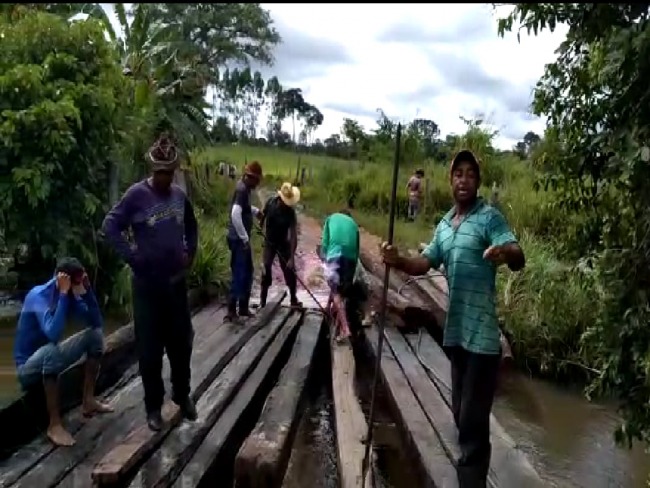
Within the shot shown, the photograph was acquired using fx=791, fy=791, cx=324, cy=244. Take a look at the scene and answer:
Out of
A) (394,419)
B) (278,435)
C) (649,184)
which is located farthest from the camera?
(394,419)

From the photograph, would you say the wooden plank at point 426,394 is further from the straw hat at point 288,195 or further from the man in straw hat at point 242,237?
the straw hat at point 288,195

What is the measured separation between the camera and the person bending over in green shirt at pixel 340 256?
27.5ft

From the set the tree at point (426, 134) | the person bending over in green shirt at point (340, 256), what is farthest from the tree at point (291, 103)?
the person bending over in green shirt at point (340, 256)

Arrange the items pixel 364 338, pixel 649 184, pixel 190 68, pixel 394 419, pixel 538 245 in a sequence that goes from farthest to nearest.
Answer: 1. pixel 190 68
2. pixel 538 245
3. pixel 364 338
4. pixel 394 419
5. pixel 649 184

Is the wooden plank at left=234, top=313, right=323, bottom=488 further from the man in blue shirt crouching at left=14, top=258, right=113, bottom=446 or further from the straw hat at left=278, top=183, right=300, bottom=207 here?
the straw hat at left=278, top=183, right=300, bottom=207

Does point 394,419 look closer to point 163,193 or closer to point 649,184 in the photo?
point 163,193

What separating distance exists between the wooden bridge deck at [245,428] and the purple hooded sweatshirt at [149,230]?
103 cm

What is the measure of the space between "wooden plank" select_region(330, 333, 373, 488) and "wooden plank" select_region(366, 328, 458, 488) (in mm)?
355

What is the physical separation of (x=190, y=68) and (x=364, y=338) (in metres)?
11.8

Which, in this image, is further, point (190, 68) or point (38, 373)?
point (190, 68)

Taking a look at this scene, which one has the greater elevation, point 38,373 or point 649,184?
point 649,184

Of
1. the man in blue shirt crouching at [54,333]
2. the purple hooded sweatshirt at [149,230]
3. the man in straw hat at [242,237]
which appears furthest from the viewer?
the man in straw hat at [242,237]

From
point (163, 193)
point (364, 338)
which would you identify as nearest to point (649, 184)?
point (163, 193)

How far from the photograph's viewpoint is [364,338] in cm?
869
